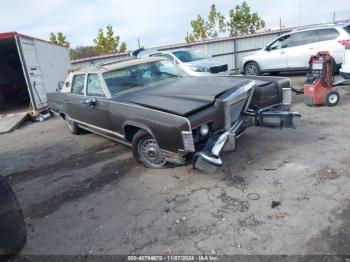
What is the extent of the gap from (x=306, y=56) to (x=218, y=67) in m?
3.15

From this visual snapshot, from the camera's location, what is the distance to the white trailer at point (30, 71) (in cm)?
992

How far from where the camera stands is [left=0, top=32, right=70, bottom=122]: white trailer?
9922mm

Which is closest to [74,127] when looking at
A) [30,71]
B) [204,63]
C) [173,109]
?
[173,109]

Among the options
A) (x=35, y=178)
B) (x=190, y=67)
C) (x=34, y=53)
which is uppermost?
(x=34, y=53)

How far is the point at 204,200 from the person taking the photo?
3631mm

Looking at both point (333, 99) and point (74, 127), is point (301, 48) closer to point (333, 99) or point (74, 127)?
point (333, 99)

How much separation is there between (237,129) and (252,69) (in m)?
8.83

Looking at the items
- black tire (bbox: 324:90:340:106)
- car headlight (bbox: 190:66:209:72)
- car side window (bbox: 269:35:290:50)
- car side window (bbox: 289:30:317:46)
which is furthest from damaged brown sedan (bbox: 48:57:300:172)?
car side window (bbox: 269:35:290:50)

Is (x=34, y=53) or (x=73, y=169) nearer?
(x=73, y=169)

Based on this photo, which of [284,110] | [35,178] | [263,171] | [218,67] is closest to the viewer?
[263,171]

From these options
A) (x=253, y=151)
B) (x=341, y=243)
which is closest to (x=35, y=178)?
(x=253, y=151)

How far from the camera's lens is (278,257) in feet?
8.50

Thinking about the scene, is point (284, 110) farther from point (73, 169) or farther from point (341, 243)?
point (73, 169)

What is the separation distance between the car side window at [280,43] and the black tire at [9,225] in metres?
10.7
